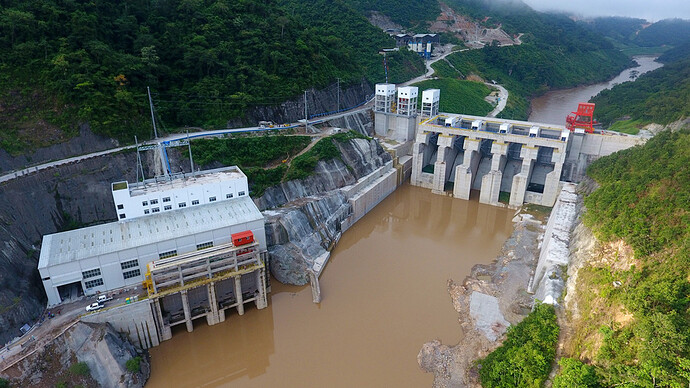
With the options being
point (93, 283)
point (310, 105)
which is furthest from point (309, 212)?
point (310, 105)

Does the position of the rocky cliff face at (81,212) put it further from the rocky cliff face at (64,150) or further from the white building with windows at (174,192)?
the white building with windows at (174,192)

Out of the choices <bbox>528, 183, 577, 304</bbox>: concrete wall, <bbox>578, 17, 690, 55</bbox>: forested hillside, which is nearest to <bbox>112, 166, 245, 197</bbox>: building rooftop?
<bbox>528, 183, 577, 304</bbox>: concrete wall

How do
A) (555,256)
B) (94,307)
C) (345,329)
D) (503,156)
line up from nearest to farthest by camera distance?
(94,307) < (345,329) < (555,256) < (503,156)

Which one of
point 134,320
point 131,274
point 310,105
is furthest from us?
point 310,105

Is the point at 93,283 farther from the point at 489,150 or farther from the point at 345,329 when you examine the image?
the point at 489,150

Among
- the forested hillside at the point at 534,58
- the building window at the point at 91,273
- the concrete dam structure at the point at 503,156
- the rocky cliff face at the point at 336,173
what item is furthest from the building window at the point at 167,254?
the forested hillside at the point at 534,58

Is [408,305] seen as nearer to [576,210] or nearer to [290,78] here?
[576,210]
